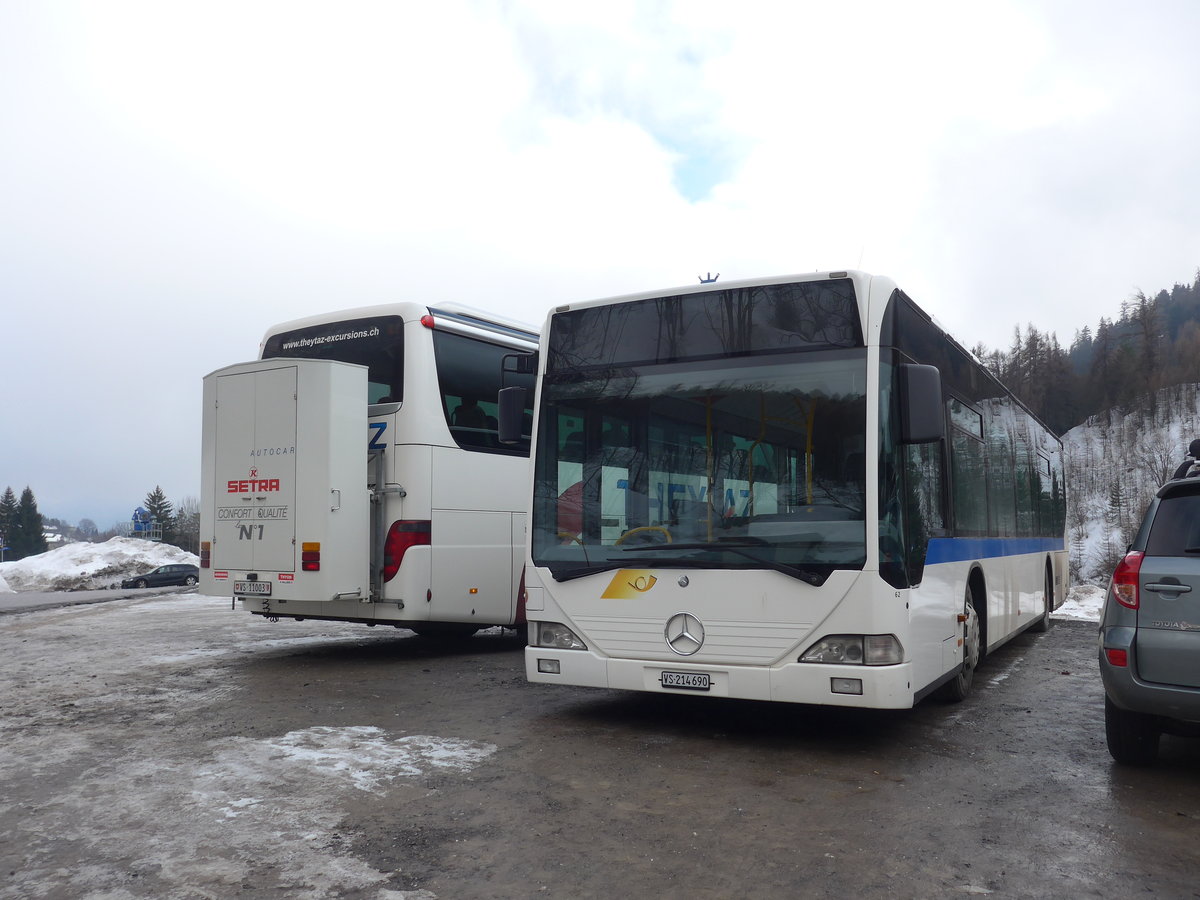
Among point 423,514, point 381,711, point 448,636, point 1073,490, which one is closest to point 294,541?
point 423,514

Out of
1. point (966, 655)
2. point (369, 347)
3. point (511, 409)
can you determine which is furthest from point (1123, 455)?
point (511, 409)

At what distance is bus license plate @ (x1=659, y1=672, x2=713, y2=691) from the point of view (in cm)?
667

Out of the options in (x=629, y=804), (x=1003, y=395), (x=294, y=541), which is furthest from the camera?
(x=1003, y=395)

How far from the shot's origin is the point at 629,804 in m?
5.39

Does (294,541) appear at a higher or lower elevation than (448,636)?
higher

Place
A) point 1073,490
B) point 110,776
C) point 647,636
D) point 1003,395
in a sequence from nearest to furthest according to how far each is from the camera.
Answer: point 110,776
point 647,636
point 1003,395
point 1073,490

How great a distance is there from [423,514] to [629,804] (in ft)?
18.7

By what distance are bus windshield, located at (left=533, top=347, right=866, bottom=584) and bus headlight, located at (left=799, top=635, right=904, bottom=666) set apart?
434 millimetres

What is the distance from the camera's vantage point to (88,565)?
4784cm

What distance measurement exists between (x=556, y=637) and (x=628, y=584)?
73 centimetres

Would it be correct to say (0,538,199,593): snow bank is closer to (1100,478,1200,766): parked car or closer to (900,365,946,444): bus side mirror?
(900,365,946,444): bus side mirror

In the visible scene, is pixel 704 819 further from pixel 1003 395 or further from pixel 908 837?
pixel 1003 395

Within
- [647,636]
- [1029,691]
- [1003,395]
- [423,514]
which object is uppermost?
[1003,395]

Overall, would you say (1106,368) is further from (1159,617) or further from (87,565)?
(1159,617)
